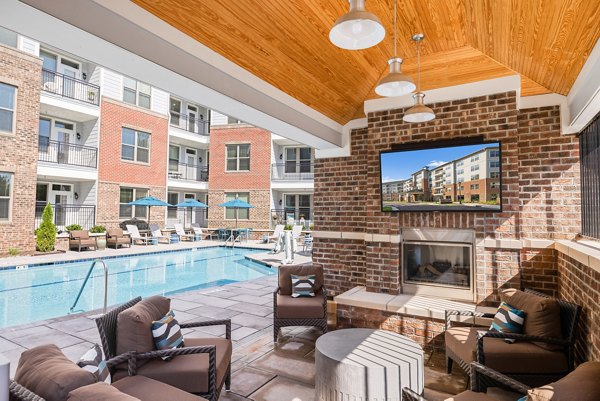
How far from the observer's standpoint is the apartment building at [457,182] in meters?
4.52

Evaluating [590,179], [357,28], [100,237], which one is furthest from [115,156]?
[590,179]

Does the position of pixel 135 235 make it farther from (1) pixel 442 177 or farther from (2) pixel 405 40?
(2) pixel 405 40

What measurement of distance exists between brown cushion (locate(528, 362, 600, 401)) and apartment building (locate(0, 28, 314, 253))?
1182 cm

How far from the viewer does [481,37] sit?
3.95 metres

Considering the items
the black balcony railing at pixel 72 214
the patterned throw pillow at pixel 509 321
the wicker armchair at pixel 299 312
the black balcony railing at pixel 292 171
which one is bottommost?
the wicker armchair at pixel 299 312

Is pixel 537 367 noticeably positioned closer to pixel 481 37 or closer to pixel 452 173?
pixel 452 173

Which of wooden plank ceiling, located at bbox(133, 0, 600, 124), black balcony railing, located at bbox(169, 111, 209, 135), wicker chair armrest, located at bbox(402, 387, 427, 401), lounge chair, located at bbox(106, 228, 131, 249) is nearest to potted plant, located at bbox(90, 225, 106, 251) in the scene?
lounge chair, located at bbox(106, 228, 131, 249)

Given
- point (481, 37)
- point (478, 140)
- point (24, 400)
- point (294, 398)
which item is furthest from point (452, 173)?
point (24, 400)

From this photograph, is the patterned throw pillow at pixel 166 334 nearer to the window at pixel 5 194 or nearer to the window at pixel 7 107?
the window at pixel 5 194

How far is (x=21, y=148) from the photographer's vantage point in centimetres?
1134

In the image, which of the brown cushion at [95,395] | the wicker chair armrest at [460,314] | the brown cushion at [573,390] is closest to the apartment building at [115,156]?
the wicker chair armrest at [460,314]

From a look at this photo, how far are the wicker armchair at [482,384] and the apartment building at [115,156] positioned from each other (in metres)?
11.3

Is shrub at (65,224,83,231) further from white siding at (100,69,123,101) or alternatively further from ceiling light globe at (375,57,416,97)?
ceiling light globe at (375,57,416,97)

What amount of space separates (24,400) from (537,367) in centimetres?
362
